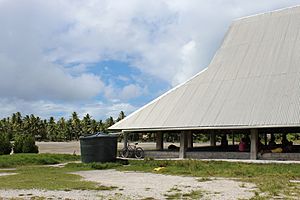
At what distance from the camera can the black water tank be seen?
2347 centimetres

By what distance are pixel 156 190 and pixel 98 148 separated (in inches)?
435

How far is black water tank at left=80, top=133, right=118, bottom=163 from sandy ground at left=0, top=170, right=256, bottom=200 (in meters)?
7.53

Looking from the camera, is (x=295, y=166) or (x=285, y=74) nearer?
(x=295, y=166)

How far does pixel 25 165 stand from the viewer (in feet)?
78.8

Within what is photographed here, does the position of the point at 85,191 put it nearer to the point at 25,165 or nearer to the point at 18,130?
the point at 25,165

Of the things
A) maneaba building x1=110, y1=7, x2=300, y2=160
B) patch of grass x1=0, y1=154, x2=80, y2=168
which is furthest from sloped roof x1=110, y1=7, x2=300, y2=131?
patch of grass x1=0, y1=154, x2=80, y2=168

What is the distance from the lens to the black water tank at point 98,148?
2347 cm

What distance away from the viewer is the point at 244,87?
953 inches

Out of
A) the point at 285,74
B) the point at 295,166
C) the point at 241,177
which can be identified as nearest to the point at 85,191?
the point at 241,177

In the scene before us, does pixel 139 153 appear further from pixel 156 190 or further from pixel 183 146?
pixel 156 190

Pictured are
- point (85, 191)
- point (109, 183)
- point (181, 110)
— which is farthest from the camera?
point (181, 110)

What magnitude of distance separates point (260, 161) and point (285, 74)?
5.32 metres

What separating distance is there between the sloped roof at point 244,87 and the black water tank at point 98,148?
7.03 ft

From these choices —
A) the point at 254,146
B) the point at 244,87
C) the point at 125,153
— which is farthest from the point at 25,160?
the point at 244,87
